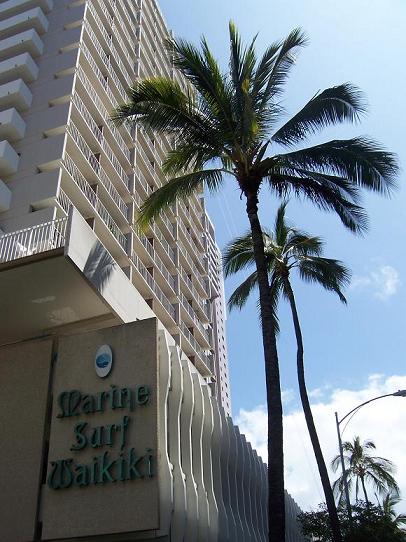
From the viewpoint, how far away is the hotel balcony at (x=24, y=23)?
38.8 metres

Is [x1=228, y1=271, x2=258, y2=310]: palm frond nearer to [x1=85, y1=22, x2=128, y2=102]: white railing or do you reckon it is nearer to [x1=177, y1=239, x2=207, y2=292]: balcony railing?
[x1=85, y1=22, x2=128, y2=102]: white railing

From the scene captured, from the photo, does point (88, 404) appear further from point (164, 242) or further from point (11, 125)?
point (164, 242)

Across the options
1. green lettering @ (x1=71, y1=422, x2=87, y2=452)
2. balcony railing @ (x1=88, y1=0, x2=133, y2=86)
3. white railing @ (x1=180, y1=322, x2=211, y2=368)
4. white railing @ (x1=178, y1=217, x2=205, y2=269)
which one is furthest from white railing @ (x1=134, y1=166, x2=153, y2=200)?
green lettering @ (x1=71, y1=422, x2=87, y2=452)

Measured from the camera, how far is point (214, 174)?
17.4m

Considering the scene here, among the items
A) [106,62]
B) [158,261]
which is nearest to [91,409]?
[158,261]

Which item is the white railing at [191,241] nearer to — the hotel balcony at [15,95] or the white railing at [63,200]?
the hotel balcony at [15,95]

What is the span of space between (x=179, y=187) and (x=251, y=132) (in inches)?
101

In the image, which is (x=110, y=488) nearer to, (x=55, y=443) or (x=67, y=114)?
(x=55, y=443)

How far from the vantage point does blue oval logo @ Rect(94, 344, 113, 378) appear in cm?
1477

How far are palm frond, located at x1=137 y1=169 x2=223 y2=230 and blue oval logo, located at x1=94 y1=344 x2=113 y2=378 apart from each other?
4.39 metres

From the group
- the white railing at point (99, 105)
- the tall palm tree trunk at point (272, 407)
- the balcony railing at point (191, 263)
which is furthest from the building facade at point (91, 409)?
the balcony railing at point (191, 263)

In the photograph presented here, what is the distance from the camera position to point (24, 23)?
3884 centimetres

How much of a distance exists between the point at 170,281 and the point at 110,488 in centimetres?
3495

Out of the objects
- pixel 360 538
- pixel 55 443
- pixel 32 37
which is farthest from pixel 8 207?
pixel 360 538
